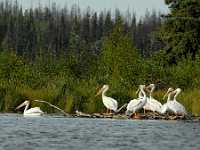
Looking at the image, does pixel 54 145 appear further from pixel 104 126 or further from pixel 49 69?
pixel 49 69

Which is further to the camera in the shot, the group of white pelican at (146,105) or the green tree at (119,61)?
the green tree at (119,61)

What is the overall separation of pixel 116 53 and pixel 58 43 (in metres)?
89.2

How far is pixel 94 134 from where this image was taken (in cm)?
2211

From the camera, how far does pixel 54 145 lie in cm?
1859

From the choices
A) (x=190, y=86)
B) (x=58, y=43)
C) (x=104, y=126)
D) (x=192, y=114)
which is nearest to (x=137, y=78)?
(x=190, y=86)

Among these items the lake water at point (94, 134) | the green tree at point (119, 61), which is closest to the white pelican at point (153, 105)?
the lake water at point (94, 134)

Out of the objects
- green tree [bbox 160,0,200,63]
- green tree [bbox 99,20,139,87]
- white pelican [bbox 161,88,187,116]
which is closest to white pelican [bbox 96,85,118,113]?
white pelican [bbox 161,88,187,116]

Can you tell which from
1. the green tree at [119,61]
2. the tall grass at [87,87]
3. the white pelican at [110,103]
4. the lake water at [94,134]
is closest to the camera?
the lake water at [94,134]

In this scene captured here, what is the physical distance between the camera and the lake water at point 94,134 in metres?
18.5

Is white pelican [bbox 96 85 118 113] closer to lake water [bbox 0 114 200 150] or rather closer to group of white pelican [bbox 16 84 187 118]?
group of white pelican [bbox 16 84 187 118]

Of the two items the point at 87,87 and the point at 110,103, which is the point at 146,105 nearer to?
the point at 110,103

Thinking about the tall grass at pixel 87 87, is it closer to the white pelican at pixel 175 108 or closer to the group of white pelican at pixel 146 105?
the group of white pelican at pixel 146 105

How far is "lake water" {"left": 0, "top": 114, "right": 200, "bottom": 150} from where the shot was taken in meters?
18.5

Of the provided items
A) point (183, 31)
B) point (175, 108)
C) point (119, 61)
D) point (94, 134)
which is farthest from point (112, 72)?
point (94, 134)
